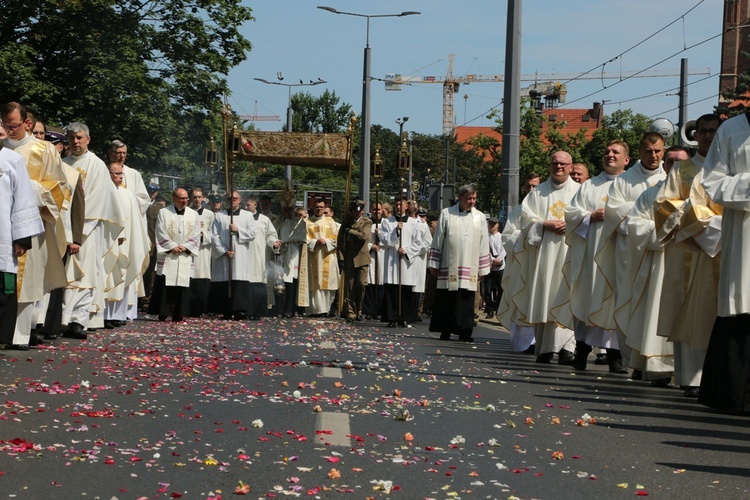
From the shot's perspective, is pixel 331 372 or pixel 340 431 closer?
pixel 340 431

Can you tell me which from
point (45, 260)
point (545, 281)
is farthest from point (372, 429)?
point (545, 281)

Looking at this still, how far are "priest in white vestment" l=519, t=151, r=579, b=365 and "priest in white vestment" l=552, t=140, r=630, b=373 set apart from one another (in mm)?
302

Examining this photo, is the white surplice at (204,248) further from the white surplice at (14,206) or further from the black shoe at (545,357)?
the white surplice at (14,206)

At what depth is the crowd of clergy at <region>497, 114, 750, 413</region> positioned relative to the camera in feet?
30.7

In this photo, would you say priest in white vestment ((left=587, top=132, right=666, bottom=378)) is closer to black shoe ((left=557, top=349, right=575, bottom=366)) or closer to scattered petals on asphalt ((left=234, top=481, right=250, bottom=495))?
black shoe ((left=557, top=349, right=575, bottom=366))

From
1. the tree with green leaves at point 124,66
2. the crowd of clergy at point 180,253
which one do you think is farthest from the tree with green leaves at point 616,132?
the crowd of clergy at point 180,253

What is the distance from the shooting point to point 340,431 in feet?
25.0

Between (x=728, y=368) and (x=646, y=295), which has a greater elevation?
(x=646, y=295)

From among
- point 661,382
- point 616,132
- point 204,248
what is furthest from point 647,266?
point 616,132

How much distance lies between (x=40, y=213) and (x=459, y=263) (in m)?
7.76

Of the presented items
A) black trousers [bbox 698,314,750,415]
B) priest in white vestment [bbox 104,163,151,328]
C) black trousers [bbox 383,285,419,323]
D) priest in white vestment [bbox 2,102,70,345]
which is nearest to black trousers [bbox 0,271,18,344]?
priest in white vestment [bbox 2,102,70,345]

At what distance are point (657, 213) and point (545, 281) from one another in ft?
11.7

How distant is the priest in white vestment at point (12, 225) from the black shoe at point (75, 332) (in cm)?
256

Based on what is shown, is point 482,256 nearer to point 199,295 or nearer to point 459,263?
point 459,263
